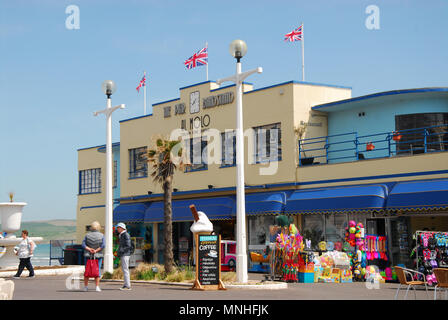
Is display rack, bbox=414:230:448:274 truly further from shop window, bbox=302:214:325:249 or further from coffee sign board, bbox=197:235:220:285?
shop window, bbox=302:214:325:249

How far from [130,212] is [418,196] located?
61.4 feet

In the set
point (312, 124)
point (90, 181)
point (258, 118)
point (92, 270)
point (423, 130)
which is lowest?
point (92, 270)

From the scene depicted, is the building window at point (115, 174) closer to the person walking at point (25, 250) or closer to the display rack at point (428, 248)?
the person walking at point (25, 250)

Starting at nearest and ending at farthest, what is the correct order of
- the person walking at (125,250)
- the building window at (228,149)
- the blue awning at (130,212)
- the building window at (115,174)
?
1. the person walking at (125,250)
2. the building window at (228,149)
3. the blue awning at (130,212)
4. the building window at (115,174)

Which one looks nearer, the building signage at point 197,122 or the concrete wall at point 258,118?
the concrete wall at point 258,118

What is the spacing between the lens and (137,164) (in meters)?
39.5

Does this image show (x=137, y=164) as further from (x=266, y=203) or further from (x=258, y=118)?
(x=266, y=203)

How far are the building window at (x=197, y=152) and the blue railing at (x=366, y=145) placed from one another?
6.17m

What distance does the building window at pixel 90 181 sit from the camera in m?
44.9

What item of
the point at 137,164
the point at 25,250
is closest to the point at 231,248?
the point at 25,250

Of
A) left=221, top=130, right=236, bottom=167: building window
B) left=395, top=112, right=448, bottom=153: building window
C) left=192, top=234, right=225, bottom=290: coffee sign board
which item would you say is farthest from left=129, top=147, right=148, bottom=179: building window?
left=192, top=234, right=225, bottom=290: coffee sign board

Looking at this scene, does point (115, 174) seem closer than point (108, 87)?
No

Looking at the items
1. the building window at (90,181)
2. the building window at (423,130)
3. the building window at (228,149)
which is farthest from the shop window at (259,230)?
the building window at (90,181)

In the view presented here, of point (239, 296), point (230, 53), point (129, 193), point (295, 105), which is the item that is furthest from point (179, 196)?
point (239, 296)
